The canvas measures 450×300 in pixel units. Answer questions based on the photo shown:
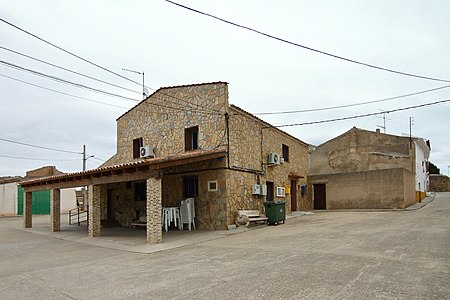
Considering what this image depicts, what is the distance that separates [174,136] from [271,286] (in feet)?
41.8

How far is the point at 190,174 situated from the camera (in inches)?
658

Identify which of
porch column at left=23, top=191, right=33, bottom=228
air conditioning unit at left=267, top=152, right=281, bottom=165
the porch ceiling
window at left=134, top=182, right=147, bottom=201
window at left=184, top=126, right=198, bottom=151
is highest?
window at left=184, top=126, right=198, bottom=151

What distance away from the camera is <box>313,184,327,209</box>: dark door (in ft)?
84.8

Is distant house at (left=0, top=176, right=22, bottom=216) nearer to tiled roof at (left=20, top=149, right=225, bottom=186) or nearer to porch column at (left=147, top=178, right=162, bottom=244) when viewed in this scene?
tiled roof at (left=20, top=149, right=225, bottom=186)

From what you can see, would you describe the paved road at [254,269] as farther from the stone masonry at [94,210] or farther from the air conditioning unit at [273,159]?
the air conditioning unit at [273,159]

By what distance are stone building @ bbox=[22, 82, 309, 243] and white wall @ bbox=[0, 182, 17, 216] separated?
42.4 ft

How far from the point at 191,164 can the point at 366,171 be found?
40.3 ft

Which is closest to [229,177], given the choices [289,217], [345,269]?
[289,217]

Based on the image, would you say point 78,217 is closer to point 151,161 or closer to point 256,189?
point 256,189

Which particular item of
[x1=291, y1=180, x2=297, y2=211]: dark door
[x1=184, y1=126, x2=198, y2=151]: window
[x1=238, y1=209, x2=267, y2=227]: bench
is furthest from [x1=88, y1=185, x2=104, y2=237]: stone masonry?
[x1=291, y1=180, x2=297, y2=211]: dark door

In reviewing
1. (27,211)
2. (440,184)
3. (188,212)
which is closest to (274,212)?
(188,212)

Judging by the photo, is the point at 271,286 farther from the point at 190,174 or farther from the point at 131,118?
the point at 131,118

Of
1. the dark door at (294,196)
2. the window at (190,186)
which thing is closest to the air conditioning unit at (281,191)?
the dark door at (294,196)

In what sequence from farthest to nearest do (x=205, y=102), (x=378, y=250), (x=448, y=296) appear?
(x=205, y=102), (x=378, y=250), (x=448, y=296)
